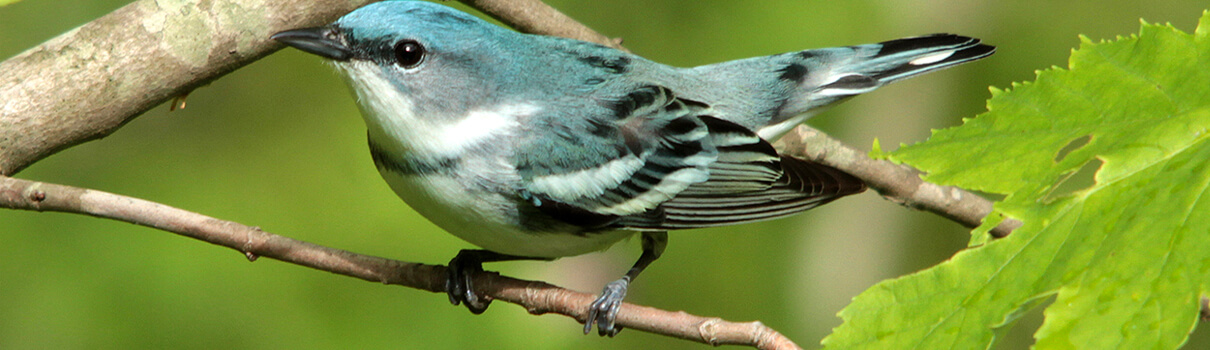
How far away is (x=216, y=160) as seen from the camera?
14.6ft

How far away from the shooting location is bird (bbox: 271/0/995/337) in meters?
2.62

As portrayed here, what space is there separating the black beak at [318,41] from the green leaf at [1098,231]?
1.55 meters

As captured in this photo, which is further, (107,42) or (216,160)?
(216,160)

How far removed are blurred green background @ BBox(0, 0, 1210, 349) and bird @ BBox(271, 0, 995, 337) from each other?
48.3 inches

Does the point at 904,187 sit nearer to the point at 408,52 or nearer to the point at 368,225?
the point at 408,52

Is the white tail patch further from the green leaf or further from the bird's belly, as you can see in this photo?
the green leaf

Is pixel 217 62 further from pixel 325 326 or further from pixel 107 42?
pixel 325 326

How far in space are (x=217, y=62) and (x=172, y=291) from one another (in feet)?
6.58

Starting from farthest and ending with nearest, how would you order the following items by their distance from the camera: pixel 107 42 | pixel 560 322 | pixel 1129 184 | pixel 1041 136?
pixel 560 322
pixel 107 42
pixel 1041 136
pixel 1129 184

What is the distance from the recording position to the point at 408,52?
2.62m

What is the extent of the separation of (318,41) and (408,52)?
285 mm

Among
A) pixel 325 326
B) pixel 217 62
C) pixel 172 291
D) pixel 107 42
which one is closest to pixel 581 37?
pixel 217 62

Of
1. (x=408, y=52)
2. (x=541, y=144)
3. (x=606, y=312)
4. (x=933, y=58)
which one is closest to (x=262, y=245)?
(x=408, y=52)

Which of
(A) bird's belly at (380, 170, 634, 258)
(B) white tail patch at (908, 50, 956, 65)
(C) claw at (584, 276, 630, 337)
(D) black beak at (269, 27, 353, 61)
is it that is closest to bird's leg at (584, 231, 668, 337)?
(C) claw at (584, 276, 630, 337)
